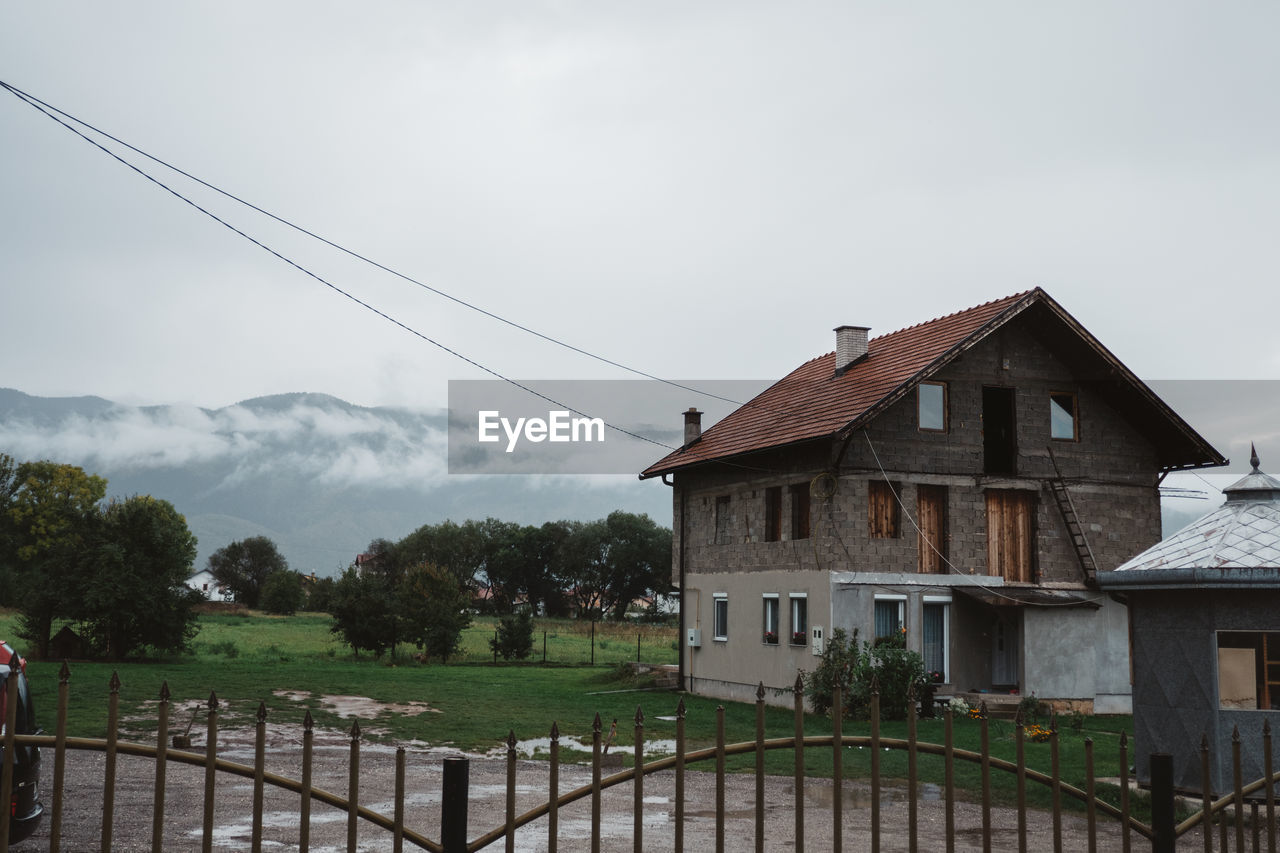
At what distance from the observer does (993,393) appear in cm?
2814

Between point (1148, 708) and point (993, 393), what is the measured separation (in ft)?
54.3

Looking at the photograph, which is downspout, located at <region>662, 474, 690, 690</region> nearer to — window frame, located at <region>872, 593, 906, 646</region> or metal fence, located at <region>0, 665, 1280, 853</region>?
window frame, located at <region>872, 593, 906, 646</region>

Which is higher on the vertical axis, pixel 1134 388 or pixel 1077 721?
pixel 1134 388

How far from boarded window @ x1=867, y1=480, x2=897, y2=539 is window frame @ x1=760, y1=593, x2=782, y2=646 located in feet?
9.97

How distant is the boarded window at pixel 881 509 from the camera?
26500mm

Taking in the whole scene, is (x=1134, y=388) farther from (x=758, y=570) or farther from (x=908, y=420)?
(x=758, y=570)

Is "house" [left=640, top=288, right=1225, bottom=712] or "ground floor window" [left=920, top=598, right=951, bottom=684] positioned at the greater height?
"house" [left=640, top=288, right=1225, bottom=712]

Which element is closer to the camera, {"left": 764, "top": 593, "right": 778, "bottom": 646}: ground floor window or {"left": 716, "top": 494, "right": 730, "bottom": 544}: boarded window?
{"left": 764, "top": 593, "right": 778, "bottom": 646}: ground floor window

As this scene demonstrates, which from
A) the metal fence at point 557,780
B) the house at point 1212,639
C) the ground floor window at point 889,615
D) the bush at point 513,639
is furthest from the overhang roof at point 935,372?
the metal fence at point 557,780

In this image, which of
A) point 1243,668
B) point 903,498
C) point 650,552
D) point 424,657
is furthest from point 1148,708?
point 650,552

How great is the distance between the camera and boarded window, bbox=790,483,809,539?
89.2 feet

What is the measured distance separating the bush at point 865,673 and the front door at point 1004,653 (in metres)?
2.73

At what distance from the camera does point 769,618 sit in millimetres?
28359

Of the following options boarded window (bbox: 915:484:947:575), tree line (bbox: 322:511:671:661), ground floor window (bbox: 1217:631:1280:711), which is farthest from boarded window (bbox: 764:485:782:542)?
tree line (bbox: 322:511:671:661)
